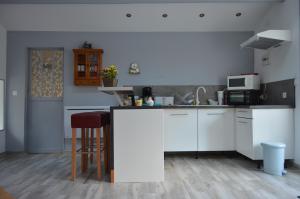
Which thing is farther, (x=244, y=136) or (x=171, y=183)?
(x=244, y=136)

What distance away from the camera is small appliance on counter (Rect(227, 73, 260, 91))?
4340 mm

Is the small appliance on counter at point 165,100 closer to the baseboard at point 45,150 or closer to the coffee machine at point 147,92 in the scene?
the coffee machine at point 147,92

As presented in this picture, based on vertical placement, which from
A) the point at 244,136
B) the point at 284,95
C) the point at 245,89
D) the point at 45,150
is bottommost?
the point at 45,150

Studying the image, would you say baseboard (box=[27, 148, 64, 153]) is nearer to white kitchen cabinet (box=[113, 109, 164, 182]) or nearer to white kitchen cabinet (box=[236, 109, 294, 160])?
white kitchen cabinet (box=[113, 109, 164, 182])

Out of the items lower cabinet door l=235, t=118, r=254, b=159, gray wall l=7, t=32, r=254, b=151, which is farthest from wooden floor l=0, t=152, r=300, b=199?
gray wall l=7, t=32, r=254, b=151

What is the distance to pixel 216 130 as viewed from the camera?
4.25 metres

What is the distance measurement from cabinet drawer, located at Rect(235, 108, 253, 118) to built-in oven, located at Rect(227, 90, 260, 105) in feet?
0.96

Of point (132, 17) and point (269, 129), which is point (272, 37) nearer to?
point (269, 129)

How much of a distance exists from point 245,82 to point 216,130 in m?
0.99

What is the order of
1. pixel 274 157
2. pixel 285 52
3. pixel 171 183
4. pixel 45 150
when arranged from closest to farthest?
pixel 171 183 < pixel 274 157 < pixel 285 52 < pixel 45 150

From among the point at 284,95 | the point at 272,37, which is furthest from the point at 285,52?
the point at 284,95

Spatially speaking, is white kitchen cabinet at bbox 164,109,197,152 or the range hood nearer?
the range hood

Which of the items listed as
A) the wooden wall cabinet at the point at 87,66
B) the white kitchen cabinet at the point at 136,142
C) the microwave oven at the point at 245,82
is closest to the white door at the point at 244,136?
the microwave oven at the point at 245,82

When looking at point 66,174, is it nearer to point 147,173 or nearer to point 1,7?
point 147,173
